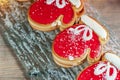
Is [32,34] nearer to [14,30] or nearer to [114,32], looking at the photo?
[14,30]

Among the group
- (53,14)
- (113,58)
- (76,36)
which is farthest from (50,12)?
(113,58)

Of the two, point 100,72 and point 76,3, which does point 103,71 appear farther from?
point 76,3

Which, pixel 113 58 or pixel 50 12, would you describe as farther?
pixel 50 12

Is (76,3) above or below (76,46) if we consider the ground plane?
above

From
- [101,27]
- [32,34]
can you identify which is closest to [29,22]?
[32,34]

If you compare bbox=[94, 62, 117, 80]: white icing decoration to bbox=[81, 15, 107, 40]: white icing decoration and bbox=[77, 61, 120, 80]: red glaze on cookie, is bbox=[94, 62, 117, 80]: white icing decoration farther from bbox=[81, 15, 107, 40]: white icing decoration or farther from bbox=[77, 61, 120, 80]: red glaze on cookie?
bbox=[81, 15, 107, 40]: white icing decoration
